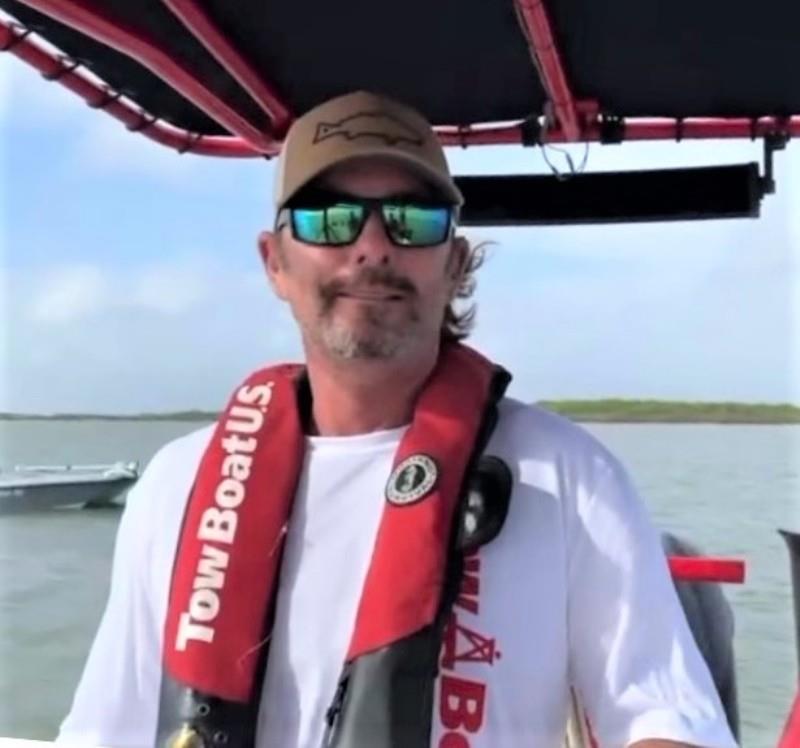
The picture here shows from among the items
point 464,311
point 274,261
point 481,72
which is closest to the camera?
point 274,261

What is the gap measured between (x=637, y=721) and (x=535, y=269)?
66cm

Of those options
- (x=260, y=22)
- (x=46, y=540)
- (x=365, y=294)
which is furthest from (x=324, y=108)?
(x=46, y=540)

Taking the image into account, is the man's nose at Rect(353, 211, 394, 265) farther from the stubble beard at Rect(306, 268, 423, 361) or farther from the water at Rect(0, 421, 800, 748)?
the water at Rect(0, 421, 800, 748)

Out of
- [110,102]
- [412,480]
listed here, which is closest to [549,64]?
[110,102]

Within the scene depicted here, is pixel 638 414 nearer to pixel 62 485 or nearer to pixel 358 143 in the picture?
pixel 358 143

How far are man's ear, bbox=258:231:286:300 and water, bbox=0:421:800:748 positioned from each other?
0.72 feet

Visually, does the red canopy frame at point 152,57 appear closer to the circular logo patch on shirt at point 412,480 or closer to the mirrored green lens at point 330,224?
the mirrored green lens at point 330,224

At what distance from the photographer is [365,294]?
3.99ft

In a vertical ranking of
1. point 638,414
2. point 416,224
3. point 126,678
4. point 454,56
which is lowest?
point 126,678

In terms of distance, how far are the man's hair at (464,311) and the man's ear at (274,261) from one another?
0.57 ft

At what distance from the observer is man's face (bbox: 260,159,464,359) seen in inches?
48.0

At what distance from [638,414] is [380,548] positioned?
1.63ft

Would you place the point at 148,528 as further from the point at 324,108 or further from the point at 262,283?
the point at 324,108

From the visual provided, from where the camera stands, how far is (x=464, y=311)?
1.49 metres
